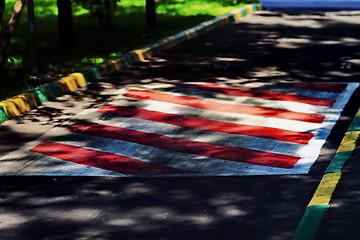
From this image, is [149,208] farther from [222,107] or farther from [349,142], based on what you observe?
[222,107]

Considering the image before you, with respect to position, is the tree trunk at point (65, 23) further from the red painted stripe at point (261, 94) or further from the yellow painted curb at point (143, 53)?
the red painted stripe at point (261, 94)

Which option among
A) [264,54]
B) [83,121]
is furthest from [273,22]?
[83,121]

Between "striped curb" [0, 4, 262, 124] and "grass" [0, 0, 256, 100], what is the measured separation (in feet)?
1.11

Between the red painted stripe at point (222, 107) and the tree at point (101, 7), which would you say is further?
the tree at point (101, 7)

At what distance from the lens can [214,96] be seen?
10039 mm

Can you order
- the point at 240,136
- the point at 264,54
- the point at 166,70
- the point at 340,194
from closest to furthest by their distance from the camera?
the point at 340,194 → the point at 240,136 → the point at 166,70 → the point at 264,54

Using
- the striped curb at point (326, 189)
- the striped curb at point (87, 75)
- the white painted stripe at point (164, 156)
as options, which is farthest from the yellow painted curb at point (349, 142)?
the striped curb at point (87, 75)

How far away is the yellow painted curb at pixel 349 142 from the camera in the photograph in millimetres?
7118

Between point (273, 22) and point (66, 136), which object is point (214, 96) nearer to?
point (66, 136)

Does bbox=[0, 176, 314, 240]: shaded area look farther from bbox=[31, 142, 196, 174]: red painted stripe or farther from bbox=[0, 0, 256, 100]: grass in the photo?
bbox=[0, 0, 256, 100]: grass

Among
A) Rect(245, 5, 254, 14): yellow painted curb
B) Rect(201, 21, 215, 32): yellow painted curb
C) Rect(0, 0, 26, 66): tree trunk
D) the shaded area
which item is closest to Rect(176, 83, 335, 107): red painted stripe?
Rect(0, 0, 26, 66): tree trunk

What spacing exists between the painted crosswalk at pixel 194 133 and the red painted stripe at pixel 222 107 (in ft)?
0.04

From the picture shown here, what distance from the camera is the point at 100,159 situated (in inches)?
286

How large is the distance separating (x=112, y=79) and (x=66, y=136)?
11.3 ft
